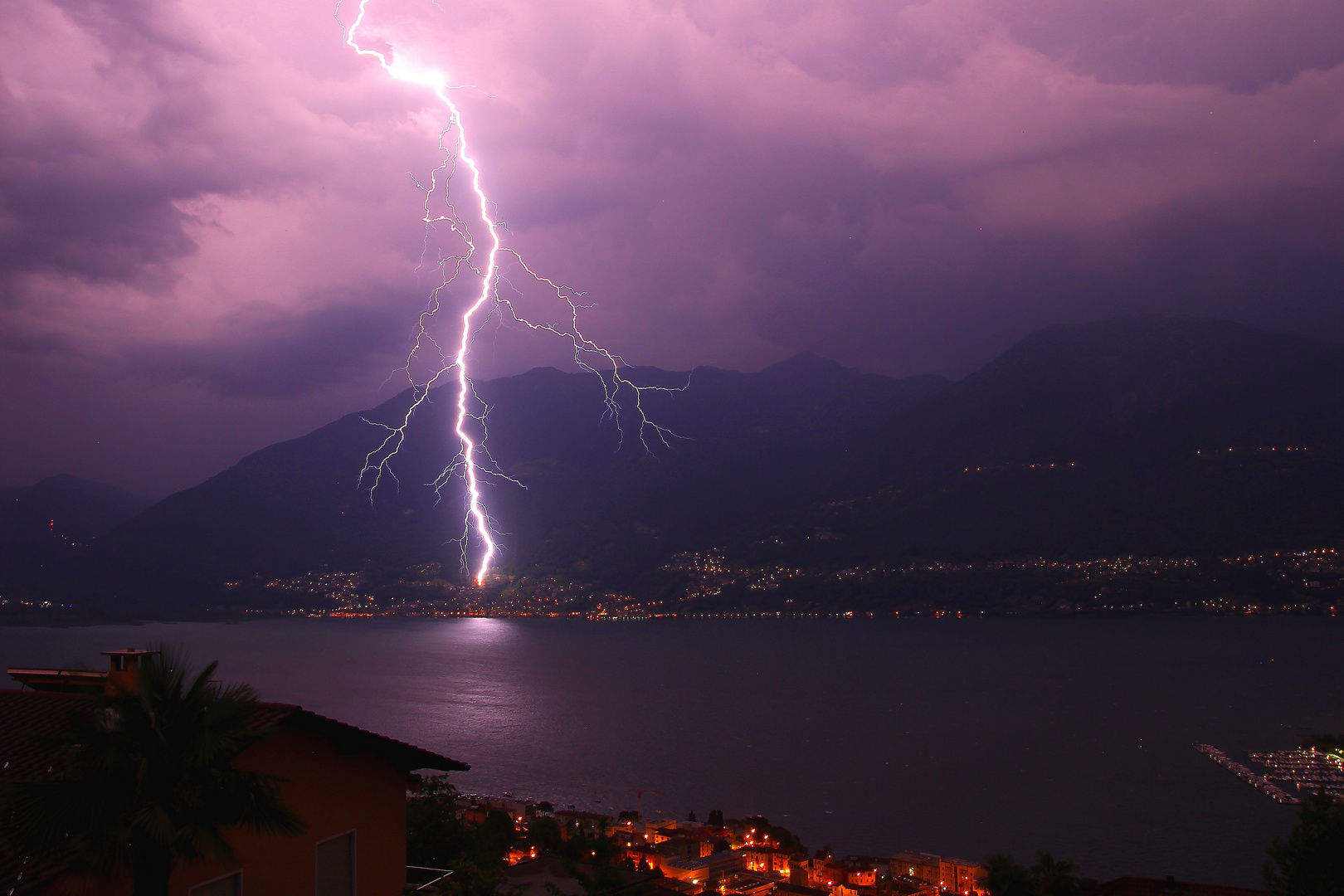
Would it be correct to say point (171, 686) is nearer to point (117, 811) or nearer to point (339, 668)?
point (117, 811)

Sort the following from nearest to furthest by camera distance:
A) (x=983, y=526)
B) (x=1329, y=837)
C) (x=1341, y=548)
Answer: (x=1329, y=837) < (x=1341, y=548) < (x=983, y=526)

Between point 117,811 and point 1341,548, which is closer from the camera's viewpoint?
point 117,811

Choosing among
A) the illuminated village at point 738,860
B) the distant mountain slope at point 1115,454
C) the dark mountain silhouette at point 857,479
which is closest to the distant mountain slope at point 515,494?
the dark mountain silhouette at point 857,479

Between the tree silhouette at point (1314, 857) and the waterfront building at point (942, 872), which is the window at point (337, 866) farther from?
the waterfront building at point (942, 872)

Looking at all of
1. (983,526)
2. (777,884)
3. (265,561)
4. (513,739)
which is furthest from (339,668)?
(983,526)

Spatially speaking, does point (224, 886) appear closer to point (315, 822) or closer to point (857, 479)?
point (315, 822)

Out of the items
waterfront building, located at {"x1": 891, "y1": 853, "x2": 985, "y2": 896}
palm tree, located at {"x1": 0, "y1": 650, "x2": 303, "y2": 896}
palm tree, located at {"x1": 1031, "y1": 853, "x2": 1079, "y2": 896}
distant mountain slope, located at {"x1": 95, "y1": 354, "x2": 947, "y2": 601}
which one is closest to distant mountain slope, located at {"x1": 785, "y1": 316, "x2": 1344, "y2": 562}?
distant mountain slope, located at {"x1": 95, "y1": 354, "x2": 947, "y2": 601}

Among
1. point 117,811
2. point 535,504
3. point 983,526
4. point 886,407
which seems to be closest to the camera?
point 117,811

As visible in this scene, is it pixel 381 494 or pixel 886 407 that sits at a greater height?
pixel 886 407
